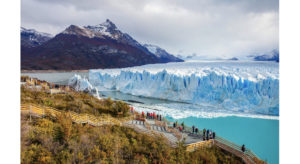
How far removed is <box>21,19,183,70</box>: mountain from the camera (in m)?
41.0

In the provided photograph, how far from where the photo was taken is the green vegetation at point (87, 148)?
2.86 m

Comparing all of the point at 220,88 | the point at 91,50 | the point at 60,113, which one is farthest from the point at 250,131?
the point at 91,50

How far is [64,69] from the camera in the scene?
3822 centimetres

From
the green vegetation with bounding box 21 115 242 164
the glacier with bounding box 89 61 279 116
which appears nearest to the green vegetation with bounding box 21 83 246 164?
the green vegetation with bounding box 21 115 242 164

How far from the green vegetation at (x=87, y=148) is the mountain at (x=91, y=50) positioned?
3860 cm

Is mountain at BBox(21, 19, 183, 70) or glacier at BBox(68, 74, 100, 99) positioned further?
mountain at BBox(21, 19, 183, 70)

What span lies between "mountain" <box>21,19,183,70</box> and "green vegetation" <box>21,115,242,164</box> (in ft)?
127

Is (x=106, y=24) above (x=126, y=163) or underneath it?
above

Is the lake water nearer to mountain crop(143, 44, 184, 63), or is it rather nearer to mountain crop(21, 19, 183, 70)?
mountain crop(21, 19, 183, 70)

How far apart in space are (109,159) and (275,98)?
10845mm

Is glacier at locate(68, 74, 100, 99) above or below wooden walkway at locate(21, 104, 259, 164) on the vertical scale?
above

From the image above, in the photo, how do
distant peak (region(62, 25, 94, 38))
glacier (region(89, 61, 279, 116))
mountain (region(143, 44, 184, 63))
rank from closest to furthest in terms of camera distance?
1. glacier (region(89, 61, 279, 116))
2. distant peak (region(62, 25, 94, 38))
3. mountain (region(143, 44, 184, 63))

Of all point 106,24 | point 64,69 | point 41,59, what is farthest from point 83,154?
point 106,24
